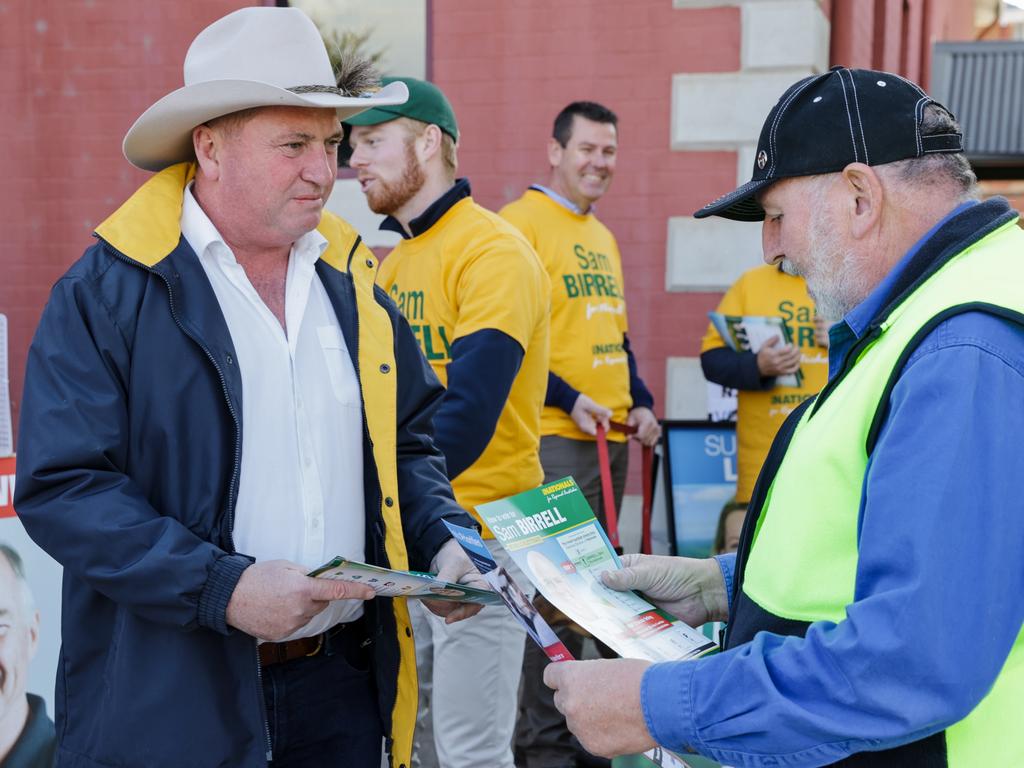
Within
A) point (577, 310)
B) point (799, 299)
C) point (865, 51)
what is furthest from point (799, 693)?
point (865, 51)

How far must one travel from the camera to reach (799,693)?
1.52m

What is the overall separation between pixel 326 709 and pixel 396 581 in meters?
0.62

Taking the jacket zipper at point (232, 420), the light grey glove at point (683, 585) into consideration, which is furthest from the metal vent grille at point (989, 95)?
the jacket zipper at point (232, 420)

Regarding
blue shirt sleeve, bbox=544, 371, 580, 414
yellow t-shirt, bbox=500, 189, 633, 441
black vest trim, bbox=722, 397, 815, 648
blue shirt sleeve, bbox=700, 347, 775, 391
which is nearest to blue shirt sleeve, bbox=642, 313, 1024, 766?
black vest trim, bbox=722, 397, 815, 648

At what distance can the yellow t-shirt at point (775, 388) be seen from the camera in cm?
545

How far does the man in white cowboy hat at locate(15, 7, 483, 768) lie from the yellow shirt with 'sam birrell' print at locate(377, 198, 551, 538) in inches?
33.6

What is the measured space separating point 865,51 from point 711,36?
2.10 meters

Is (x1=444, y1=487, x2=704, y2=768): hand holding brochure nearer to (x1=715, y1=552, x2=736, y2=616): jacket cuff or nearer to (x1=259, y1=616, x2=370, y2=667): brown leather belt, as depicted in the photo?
(x1=715, y1=552, x2=736, y2=616): jacket cuff

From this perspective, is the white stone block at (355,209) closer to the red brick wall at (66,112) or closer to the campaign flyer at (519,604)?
the red brick wall at (66,112)

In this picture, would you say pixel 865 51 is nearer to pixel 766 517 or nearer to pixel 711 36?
pixel 711 36

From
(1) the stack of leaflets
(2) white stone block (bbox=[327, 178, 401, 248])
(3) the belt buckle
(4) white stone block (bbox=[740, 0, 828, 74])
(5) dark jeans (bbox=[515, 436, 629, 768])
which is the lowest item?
(5) dark jeans (bbox=[515, 436, 629, 768])

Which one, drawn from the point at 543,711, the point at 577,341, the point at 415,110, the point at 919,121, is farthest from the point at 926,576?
the point at 577,341

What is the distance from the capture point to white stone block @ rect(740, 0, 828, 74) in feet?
20.7

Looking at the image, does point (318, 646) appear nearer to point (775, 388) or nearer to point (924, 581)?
point (924, 581)
